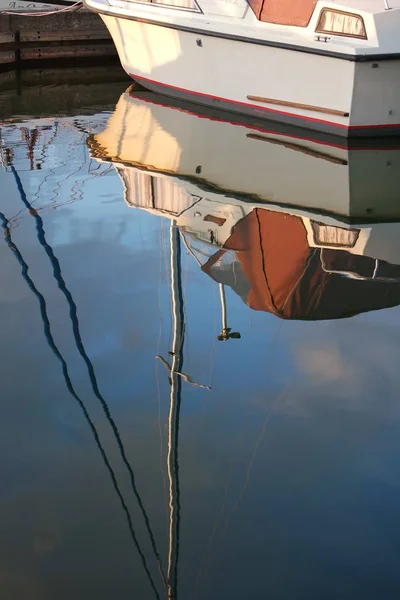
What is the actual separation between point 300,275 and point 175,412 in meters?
2.29

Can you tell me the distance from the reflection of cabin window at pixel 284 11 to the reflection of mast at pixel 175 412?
4.62 metres

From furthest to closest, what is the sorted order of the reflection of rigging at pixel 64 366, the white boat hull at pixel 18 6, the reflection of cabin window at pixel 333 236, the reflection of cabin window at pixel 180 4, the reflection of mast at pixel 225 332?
the white boat hull at pixel 18 6
the reflection of cabin window at pixel 180 4
the reflection of cabin window at pixel 333 236
the reflection of mast at pixel 225 332
the reflection of rigging at pixel 64 366

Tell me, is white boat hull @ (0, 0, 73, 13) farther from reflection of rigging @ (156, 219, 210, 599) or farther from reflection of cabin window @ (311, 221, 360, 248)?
reflection of rigging @ (156, 219, 210, 599)

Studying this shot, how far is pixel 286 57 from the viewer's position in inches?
433

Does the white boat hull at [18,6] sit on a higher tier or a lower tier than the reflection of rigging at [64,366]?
lower

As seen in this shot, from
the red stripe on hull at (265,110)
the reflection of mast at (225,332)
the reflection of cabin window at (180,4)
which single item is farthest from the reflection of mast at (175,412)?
the reflection of cabin window at (180,4)

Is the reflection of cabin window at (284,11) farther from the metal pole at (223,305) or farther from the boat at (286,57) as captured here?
the metal pole at (223,305)

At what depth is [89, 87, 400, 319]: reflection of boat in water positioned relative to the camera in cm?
629

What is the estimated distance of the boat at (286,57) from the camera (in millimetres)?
10164

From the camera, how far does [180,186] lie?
8.85 m

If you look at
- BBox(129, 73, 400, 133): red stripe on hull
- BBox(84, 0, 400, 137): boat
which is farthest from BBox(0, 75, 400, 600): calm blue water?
BBox(129, 73, 400, 133): red stripe on hull

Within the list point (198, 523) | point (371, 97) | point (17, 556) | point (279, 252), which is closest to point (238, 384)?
point (198, 523)

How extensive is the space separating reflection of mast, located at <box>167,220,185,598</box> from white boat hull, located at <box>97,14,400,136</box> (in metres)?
4.32

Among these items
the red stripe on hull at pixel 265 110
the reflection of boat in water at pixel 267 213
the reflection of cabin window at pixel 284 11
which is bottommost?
the red stripe on hull at pixel 265 110
